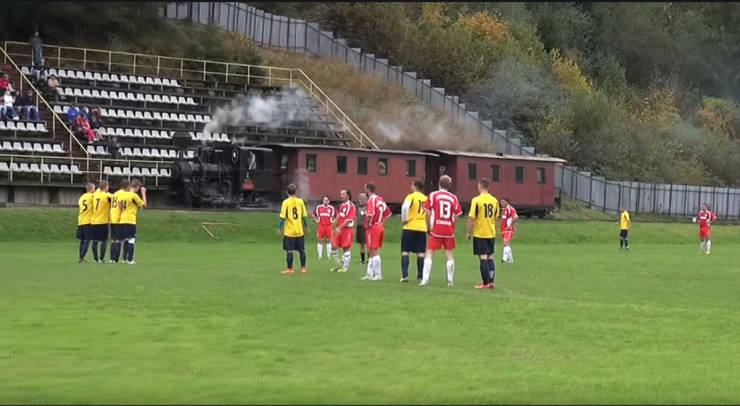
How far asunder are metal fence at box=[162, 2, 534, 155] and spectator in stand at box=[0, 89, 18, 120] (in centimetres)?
2571

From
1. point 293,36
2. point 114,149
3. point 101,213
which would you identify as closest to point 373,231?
point 101,213

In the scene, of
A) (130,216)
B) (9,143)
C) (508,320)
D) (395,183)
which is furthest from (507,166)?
(508,320)

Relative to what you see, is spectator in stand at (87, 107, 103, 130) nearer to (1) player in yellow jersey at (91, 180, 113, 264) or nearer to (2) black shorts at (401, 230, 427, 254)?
(1) player in yellow jersey at (91, 180, 113, 264)

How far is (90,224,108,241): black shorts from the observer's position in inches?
1095

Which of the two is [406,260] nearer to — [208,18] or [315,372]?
[315,372]

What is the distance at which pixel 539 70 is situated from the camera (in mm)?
Answer: 84375

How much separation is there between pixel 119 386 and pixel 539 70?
7554 cm

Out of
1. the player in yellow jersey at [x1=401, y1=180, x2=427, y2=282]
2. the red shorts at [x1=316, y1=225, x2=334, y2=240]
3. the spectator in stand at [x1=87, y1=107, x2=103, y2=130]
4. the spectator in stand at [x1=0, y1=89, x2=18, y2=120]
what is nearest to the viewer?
the player in yellow jersey at [x1=401, y1=180, x2=427, y2=282]

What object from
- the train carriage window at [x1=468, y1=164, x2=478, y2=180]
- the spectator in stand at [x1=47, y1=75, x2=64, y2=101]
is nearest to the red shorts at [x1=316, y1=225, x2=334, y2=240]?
the train carriage window at [x1=468, y1=164, x2=478, y2=180]

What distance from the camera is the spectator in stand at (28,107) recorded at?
5425cm

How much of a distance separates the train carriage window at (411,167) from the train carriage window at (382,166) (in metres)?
1.31

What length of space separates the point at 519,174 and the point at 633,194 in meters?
13.8

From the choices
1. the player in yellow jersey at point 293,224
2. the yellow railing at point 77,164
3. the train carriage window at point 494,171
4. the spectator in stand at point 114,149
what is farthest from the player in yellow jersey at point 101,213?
the train carriage window at point 494,171

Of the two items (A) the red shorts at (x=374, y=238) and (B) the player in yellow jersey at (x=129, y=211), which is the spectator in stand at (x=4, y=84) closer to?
(B) the player in yellow jersey at (x=129, y=211)
